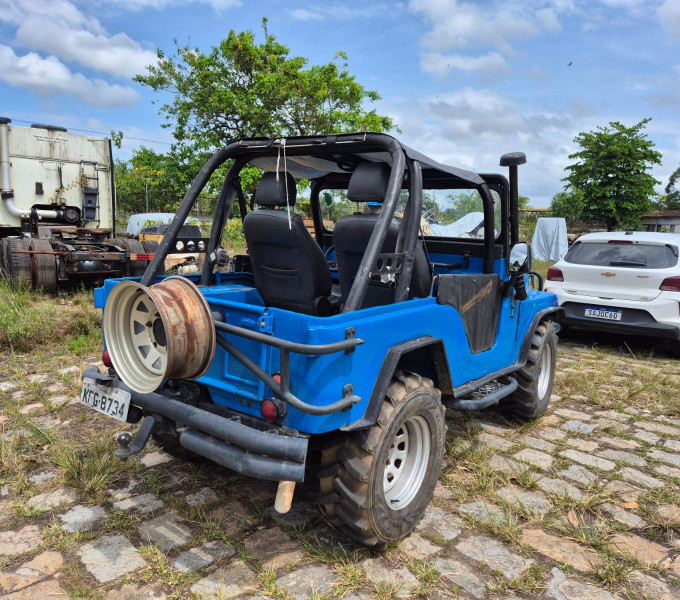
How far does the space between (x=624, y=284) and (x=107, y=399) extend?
6.53 meters

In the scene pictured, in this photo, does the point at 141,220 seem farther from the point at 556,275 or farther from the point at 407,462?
the point at 407,462

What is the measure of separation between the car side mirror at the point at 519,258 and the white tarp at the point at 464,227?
1.39ft

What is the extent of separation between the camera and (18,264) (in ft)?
30.3

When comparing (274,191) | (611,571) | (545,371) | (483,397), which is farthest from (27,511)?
(545,371)

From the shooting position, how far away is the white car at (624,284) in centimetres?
683

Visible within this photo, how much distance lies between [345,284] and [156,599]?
76.1 inches

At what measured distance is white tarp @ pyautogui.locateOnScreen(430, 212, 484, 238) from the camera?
14.7ft

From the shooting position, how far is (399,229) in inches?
124

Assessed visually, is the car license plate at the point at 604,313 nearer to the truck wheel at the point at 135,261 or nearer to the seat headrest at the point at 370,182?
the seat headrest at the point at 370,182

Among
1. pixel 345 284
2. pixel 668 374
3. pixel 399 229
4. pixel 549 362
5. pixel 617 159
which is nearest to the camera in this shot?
pixel 399 229

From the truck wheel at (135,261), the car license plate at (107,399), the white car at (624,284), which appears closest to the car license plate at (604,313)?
the white car at (624,284)

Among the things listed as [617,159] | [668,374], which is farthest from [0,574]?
[617,159]

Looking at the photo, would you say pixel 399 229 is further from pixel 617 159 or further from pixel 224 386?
pixel 617 159

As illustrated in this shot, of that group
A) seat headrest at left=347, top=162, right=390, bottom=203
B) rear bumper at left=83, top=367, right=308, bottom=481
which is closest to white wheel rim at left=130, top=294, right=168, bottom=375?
rear bumper at left=83, top=367, right=308, bottom=481
